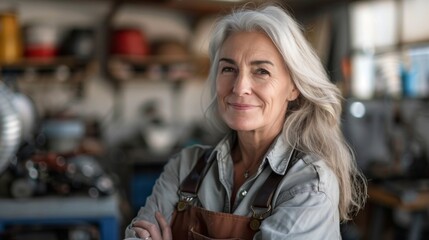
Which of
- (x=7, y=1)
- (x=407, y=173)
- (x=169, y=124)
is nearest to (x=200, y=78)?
(x=169, y=124)

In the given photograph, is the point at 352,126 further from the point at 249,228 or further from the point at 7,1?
the point at 249,228

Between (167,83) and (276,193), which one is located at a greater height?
(167,83)

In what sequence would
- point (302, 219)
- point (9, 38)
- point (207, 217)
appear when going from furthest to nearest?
point (9, 38)
point (207, 217)
point (302, 219)

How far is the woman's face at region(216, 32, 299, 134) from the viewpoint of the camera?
137 centimetres

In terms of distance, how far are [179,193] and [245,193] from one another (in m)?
0.21

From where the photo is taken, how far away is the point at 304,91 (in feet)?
4.66

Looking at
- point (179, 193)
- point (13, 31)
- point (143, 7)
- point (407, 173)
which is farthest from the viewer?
point (143, 7)

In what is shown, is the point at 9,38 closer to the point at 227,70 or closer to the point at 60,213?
the point at 60,213

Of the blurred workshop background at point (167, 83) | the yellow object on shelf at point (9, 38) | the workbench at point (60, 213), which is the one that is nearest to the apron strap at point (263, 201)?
the workbench at point (60, 213)

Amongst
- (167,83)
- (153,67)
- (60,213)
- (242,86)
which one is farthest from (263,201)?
(167,83)

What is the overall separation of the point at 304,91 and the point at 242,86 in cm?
18

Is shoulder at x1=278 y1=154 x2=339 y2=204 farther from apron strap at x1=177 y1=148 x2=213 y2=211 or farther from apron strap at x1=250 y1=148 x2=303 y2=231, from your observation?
apron strap at x1=177 y1=148 x2=213 y2=211

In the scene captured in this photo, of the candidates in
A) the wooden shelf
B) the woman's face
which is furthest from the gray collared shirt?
the wooden shelf

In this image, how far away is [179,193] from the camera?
1472mm
